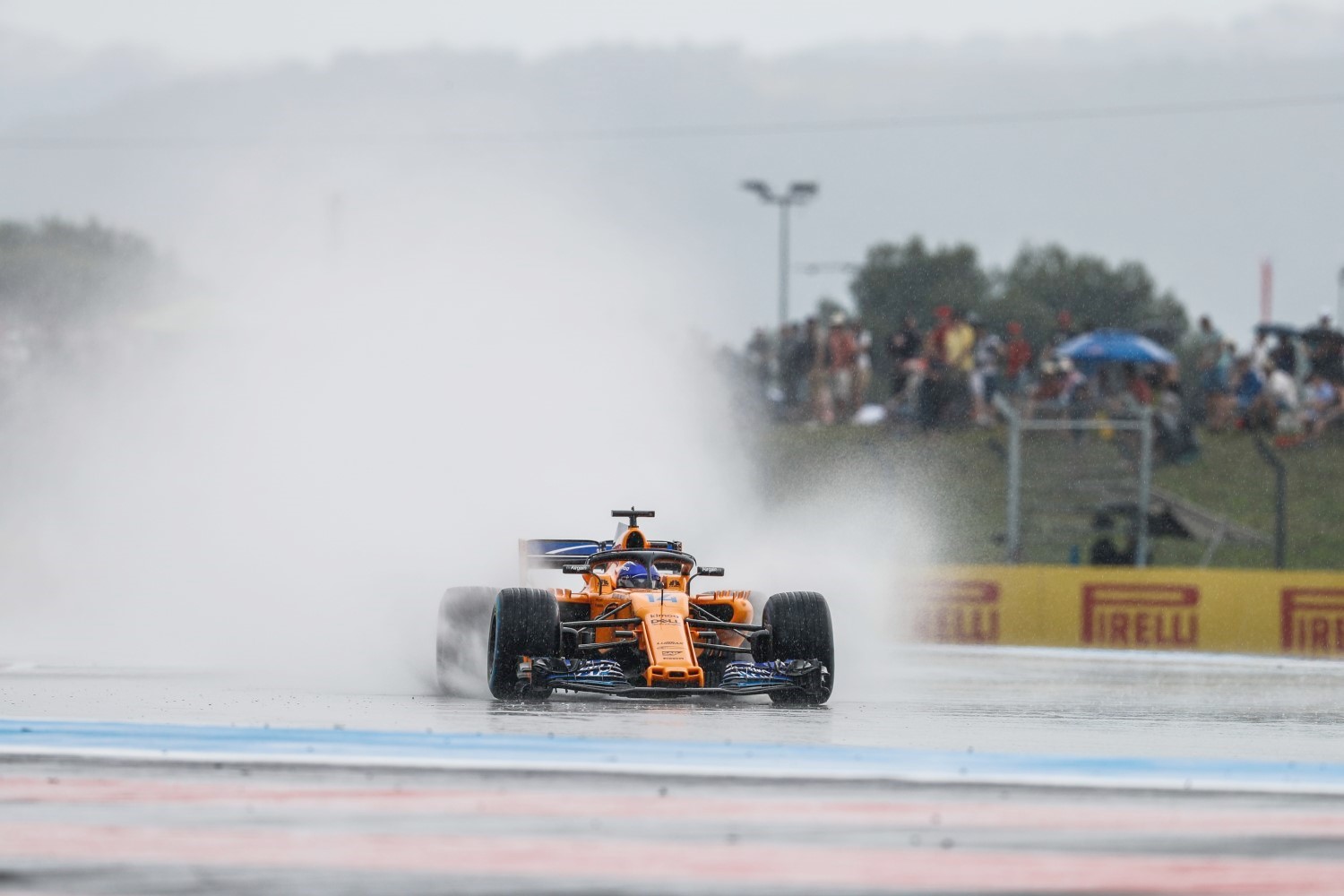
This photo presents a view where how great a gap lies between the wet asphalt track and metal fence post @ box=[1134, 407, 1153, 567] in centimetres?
1149

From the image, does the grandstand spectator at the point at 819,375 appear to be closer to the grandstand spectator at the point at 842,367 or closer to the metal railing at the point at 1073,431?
the grandstand spectator at the point at 842,367

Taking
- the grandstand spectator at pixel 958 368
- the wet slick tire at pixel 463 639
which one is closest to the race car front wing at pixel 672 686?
the wet slick tire at pixel 463 639

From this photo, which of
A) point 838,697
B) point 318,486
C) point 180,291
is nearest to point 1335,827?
point 838,697

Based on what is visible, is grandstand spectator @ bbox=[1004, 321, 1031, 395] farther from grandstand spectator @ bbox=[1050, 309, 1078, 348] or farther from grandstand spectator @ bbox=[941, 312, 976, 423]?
grandstand spectator @ bbox=[1050, 309, 1078, 348]

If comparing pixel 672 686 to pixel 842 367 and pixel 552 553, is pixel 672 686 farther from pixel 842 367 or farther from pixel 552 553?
pixel 842 367

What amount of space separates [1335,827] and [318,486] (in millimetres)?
17903

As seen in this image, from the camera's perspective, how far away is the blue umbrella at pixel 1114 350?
2708 cm

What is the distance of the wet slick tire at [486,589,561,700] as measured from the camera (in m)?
→ 11.7

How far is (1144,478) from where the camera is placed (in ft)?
80.3

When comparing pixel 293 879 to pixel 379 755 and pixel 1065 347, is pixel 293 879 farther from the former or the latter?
pixel 1065 347

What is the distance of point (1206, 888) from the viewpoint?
5.83 m

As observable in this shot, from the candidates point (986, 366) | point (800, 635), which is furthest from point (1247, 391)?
point (800, 635)

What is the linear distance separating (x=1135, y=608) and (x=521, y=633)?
12070mm

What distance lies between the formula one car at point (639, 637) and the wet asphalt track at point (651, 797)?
22cm
